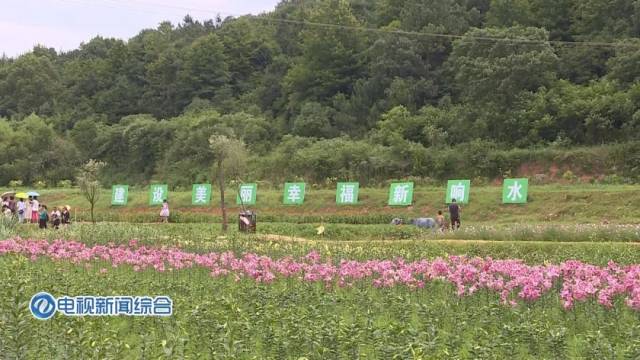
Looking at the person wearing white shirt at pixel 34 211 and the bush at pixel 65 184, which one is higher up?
the bush at pixel 65 184

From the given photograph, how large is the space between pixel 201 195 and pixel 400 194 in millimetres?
10490

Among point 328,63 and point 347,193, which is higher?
point 328,63

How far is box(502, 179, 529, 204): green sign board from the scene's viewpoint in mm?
28797

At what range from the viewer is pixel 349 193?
108 feet

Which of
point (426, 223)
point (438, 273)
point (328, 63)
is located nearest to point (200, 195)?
point (426, 223)

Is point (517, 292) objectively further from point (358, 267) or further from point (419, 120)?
point (419, 120)

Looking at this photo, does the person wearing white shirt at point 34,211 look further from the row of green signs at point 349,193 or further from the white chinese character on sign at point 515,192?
the white chinese character on sign at point 515,192

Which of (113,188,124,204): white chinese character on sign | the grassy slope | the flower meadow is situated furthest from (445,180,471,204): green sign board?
(113,188,124,204): white chinese character on sign

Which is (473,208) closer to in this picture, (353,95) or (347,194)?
(347,194)

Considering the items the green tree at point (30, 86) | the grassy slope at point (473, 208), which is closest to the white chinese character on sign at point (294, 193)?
the grassy slope at point (473, 208)

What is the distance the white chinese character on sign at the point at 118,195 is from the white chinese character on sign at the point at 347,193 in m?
13.1

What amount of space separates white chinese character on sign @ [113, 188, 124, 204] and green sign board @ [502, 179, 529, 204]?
20.5 meters

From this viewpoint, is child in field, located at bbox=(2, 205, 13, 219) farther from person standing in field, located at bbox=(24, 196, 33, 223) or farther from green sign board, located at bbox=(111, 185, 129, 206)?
green sign board, located at bbox=(111, 185, 129, 206)

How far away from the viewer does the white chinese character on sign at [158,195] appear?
127ft
